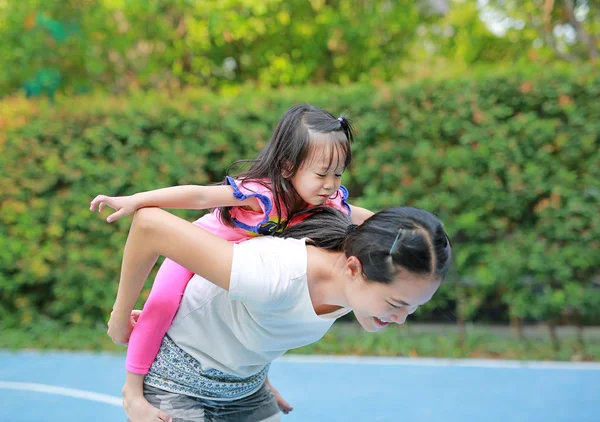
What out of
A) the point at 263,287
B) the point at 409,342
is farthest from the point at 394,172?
the point at 263,287

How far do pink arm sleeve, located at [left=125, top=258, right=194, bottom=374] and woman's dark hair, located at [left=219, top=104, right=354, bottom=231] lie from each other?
31 cm

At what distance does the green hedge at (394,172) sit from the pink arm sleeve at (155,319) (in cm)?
480

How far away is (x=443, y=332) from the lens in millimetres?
7047

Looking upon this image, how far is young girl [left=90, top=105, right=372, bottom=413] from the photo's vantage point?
7.00ft

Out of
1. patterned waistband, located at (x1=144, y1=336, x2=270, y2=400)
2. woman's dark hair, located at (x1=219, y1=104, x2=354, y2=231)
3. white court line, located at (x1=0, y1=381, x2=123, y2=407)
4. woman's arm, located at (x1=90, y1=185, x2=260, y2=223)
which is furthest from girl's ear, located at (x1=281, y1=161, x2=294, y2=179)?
white court line, located at (x1=0, y1=381, x2=123, y2=407)

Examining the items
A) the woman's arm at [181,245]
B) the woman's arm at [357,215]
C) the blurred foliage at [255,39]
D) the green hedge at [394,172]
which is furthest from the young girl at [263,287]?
the blurred foliage at [255,39]

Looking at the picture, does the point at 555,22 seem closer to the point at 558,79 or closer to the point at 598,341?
the point at 558,79

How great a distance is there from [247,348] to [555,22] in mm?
10518

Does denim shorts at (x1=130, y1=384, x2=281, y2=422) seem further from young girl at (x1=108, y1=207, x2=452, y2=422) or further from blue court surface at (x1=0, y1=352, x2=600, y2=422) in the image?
blue court surface at (x1=0, y1=352, x2=600, y2=422)

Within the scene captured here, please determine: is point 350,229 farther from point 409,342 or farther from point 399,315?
point 409,342

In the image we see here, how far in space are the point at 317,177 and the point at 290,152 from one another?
0.13 meters

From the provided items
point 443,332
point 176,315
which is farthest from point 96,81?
point 176,315

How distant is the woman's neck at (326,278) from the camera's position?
196cm

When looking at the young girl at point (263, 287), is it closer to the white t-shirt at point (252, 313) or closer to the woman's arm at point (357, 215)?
the white t-shirt at point (252, 313)
